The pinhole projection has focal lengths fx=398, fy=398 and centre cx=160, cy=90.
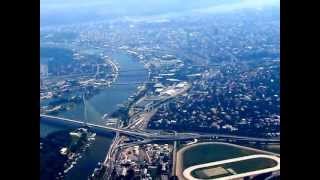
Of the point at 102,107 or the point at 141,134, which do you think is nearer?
the point at 141,134

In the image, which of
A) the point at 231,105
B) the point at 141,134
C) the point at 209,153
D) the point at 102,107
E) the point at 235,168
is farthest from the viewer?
the point at 102,107

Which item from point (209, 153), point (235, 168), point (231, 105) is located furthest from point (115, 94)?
point (235, 168)

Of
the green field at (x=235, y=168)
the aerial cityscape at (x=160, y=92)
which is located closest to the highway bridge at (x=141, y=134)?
the aerial cityscape at (x=160, y=92)

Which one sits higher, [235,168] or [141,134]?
[141,134]

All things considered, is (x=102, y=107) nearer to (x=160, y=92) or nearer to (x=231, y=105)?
(x=160, y=92)

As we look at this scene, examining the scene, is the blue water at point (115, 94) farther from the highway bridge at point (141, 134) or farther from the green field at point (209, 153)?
the green field at point (209, 153)

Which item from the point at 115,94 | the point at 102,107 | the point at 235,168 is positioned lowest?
the point at 235,168
